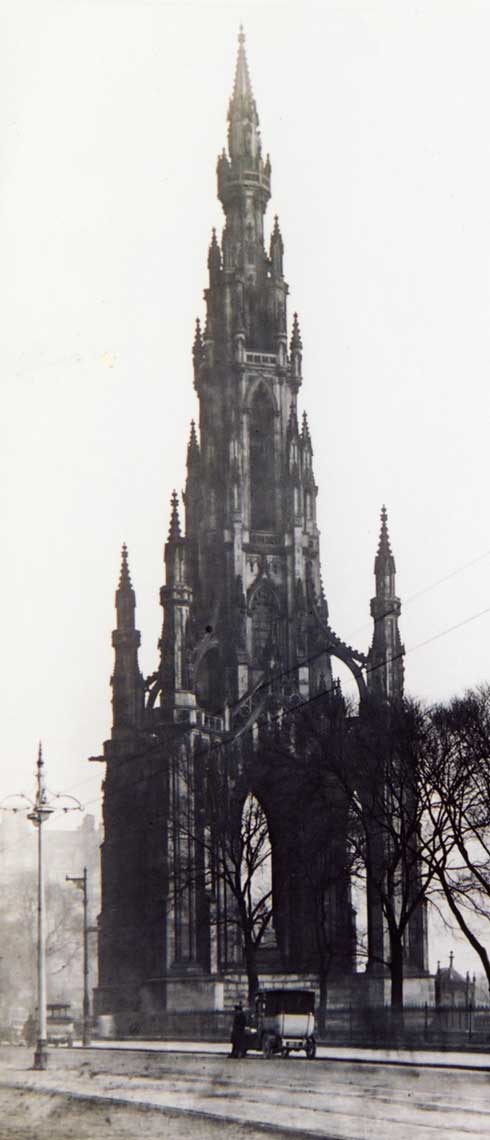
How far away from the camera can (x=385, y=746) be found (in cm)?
6788

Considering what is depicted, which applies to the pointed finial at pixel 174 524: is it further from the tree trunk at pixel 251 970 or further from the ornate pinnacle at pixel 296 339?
the tree trunk at pixel 251 970

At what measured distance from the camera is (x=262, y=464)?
4021 inches

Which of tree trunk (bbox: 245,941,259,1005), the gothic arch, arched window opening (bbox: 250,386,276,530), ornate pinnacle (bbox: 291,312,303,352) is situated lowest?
tree trunk (bbox: 245,941,259,1005)

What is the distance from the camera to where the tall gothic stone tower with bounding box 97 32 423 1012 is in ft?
282

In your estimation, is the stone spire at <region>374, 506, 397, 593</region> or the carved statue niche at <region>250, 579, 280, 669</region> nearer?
the stone spire at <region>374, 506, 397, 593</region>

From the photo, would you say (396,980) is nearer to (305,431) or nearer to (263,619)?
(263,619)

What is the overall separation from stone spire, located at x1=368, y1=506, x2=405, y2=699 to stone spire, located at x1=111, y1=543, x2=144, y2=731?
43.5ft

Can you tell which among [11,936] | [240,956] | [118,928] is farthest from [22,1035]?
[11,936]

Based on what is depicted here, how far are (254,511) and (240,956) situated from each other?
27.5m

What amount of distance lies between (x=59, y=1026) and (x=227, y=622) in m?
24.5

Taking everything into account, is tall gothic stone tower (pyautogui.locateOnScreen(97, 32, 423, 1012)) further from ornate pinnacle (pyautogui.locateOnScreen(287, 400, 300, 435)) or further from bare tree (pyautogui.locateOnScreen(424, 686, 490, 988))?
bare tree (pyautogui.locateOnScreen(424, 686, 490, 988))

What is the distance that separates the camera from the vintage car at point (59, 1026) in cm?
7762

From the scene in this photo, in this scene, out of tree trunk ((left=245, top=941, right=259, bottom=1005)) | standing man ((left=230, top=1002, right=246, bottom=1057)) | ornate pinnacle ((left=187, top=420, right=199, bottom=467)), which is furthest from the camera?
ornate pinnacle ((left=187, top=420, right=199, bottom=467))

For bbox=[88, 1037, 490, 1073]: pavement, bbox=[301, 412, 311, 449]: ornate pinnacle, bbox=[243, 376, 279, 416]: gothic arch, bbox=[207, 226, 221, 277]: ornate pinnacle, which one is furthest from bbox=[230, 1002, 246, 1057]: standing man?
bbox=[207, 226, 221, 277]: ornate pinnacle
